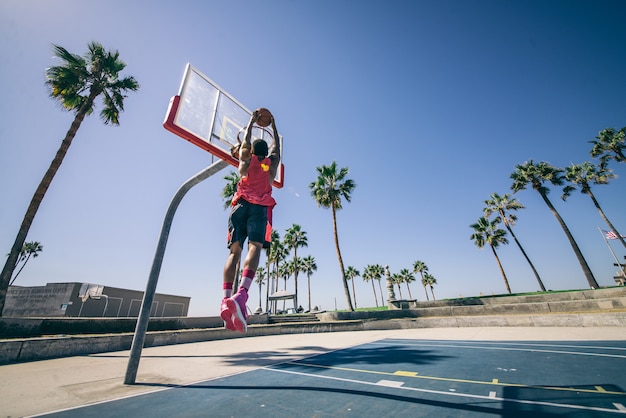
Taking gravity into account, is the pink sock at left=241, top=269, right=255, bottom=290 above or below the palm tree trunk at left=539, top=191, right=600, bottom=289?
below

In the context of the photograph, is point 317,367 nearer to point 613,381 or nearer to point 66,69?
point 613,381

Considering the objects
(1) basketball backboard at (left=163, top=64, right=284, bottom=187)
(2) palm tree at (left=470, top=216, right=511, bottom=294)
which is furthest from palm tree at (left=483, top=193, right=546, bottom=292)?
(1) basketball backboard at (left=163, top=64, right=284, bottom=187)

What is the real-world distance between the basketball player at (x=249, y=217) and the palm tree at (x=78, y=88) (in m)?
14.3

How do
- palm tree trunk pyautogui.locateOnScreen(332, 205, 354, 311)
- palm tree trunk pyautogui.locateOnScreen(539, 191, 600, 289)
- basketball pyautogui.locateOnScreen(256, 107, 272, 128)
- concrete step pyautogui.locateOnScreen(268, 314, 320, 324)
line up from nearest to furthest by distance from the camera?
basketball pyautogui.locateOnScreen(256, 107, 272, 128) < concrete step pyautogui.locateOnScreen(268, 314, 320, 324) < palm tree trunk pyautogui.locateOnScreen(332, 205, 354, 311) < palm tree trunk pyautogui.locateOnScreen(539, 191, 600, 289)

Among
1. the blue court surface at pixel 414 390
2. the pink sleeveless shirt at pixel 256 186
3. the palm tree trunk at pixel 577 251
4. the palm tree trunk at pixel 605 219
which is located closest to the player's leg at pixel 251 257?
the pink sleeveless shirt at pixel 256 186

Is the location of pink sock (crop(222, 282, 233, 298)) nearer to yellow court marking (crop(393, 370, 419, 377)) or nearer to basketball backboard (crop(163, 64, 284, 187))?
basketball backboard (crop(163, 64, 284, 187))

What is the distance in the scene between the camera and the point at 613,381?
4.55 metres

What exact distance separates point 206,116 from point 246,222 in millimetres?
4248

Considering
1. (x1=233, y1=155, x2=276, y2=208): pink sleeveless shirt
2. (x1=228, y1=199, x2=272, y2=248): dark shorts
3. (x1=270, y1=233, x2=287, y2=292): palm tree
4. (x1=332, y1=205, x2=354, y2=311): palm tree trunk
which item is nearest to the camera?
(x1=228, y1=199, x2=272, y2=248): dark shorts

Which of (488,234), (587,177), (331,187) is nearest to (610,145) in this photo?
(587,177)

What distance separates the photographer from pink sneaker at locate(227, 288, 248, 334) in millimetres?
2900

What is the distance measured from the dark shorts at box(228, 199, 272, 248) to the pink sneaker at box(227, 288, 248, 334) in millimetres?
731

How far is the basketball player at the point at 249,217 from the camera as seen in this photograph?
3.11m

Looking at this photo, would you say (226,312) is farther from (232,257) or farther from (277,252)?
(277,252)
